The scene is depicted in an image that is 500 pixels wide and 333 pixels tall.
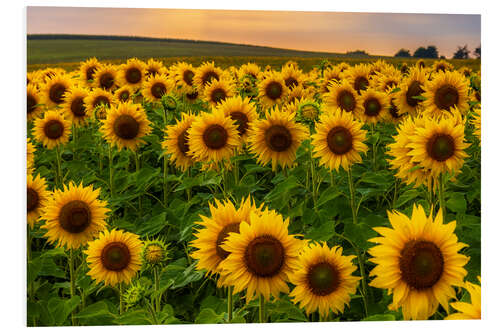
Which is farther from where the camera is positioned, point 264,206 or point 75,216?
point 264,206

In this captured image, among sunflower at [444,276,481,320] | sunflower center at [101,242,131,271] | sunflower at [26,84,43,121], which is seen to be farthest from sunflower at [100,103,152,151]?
sunflower at [444,276,481,320]

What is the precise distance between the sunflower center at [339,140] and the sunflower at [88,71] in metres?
1.71

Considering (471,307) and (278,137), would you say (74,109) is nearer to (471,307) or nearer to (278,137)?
(278,137)

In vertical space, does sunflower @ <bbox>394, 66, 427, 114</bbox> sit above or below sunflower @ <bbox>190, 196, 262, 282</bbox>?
above

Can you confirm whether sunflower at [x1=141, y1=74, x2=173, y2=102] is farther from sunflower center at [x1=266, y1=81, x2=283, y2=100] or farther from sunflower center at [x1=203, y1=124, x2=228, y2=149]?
sunflower center at [x1=203, y1=124, x2=228, y2=149]

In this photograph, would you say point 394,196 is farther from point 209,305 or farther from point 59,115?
point 59,115

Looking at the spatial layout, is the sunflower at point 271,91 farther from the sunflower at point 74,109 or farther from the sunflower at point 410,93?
the sunflower at point 74,109

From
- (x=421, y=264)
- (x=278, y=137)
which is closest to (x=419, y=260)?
(x=421, y=264)

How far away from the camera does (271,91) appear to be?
160 inches

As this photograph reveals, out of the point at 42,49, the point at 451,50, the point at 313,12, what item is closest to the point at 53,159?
the point at 42,49

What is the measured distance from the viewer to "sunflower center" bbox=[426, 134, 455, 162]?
2.56m

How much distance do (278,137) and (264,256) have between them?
1.04 metres

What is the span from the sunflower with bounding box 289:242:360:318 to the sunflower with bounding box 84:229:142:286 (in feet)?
2.57

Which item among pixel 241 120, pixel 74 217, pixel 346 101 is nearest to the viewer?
pixel 74 217
